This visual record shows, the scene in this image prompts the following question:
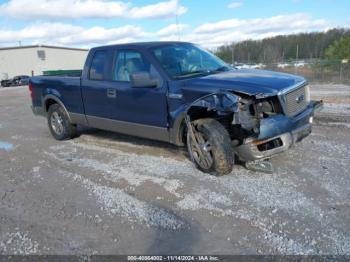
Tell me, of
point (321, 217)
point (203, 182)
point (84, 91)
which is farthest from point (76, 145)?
point (321, 217)

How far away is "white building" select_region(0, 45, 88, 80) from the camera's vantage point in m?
55.6

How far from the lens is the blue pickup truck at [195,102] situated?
4719mm

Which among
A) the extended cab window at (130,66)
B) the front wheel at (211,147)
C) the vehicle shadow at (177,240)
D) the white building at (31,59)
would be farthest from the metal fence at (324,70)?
the white building at (31,59)

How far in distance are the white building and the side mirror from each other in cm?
5114

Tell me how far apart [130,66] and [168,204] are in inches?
107

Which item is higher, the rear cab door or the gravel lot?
the rear cab door

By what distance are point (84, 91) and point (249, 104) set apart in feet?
11.5

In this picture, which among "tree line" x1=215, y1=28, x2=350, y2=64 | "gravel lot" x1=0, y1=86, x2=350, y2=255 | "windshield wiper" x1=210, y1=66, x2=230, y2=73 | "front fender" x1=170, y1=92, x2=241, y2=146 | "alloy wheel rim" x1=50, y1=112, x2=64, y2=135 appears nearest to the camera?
"gravel lot" x1=0, y1=86, x2=350, y2=255

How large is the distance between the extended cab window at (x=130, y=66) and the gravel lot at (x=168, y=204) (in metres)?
1.39

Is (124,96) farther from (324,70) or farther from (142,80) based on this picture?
(324,70)

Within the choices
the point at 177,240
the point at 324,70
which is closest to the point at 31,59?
the point at 324,70

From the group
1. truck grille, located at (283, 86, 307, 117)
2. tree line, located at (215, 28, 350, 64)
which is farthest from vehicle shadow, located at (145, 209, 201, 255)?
tree line, located at (215, 28, 350, 64)

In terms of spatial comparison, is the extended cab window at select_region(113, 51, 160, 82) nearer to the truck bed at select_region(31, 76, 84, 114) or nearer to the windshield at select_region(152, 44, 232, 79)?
the windshield at select_region(152, 44, 232, 79)

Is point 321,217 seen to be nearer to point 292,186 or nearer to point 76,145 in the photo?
point 292,186
